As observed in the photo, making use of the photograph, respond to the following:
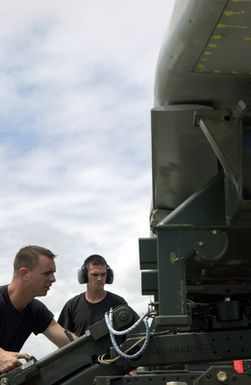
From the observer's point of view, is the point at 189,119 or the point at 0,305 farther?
the point at 0,305

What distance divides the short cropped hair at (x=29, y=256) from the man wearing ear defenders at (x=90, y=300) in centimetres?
110

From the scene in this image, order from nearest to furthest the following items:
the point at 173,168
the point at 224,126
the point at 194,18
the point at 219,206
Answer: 1. the point at 194,18
2. the point at 224,126
3. the point at 219,206
4. the point at 173,168

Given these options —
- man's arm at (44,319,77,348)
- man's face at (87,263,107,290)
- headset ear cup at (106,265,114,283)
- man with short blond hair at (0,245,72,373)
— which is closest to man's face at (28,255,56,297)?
man with short blond hair at (0,245,72,373)

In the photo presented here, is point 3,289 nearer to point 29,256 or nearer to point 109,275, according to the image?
point 29,256

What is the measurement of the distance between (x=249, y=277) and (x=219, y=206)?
7.08 ft

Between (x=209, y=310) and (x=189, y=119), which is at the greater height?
(x=189, y=119)

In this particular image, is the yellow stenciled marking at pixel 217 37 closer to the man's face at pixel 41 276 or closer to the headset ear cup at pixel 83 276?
the man's face at pixel 41 276

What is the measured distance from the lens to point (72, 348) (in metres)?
4.94

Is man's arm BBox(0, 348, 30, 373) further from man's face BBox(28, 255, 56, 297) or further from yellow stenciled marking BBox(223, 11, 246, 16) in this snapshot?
yellow stenciled marking BBox(223, 11, 246, 16)

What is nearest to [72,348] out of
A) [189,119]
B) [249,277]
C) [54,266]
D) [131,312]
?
[131,312]

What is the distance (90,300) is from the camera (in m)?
7.00

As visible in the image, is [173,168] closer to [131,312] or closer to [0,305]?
[131,312]

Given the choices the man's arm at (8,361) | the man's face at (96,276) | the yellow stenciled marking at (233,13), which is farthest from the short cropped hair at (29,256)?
the yellow stenciled marking at (233,13)

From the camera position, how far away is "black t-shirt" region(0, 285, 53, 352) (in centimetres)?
571
